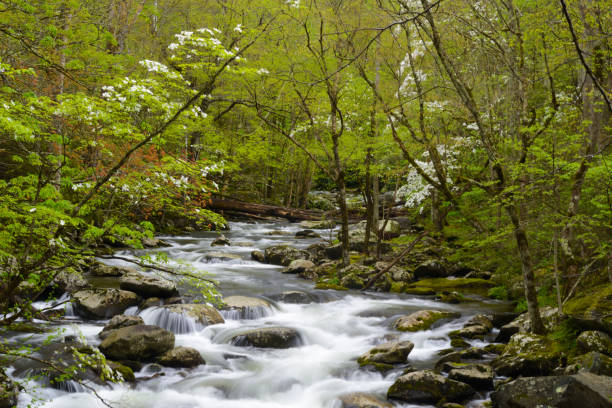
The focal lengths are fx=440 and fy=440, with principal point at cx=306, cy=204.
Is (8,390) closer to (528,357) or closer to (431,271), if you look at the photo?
(528,357)

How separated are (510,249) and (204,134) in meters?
16.8

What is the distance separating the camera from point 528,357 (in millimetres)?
6574

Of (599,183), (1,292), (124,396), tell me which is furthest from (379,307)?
(1,292)

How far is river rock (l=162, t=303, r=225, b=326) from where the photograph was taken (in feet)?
30.9

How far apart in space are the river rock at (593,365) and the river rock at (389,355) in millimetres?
2655

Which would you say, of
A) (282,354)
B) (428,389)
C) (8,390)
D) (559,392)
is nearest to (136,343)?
(8,390)

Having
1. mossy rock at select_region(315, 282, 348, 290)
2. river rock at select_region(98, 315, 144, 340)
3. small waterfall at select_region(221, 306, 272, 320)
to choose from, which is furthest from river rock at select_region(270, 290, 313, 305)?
river rock at select_region(98, 315, 144, 340)

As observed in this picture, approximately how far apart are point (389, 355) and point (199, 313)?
4178 mm


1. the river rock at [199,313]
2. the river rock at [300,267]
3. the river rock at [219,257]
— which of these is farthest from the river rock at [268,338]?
the river rock at [219,257]

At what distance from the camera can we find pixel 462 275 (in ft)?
47.6

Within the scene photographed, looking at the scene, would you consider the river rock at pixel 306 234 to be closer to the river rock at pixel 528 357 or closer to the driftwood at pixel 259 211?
the driftwood at pixel 259 211

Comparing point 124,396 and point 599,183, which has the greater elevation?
point 599,183

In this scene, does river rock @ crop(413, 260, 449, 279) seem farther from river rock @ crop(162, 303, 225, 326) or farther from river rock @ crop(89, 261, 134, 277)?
river rock @ crop(89, 261, 134, 277)

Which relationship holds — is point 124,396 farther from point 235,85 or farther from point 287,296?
point 235,85
